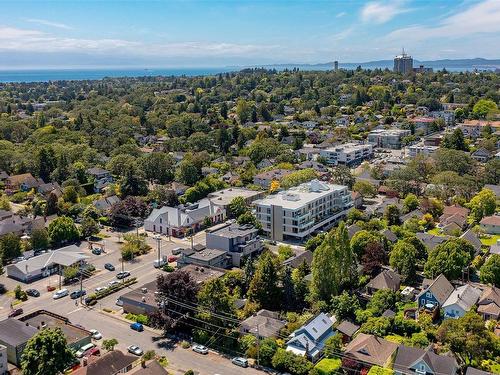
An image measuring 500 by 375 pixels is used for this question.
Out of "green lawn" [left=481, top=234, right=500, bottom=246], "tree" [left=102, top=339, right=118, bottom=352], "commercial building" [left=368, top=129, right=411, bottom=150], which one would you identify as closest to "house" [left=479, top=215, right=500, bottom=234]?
"green lawn" [left=481, top=234, right=500, bottom=246]

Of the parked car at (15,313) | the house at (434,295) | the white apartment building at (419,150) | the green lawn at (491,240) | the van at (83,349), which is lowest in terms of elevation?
the green lawn at (491,240)

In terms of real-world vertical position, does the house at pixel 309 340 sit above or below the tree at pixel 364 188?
below

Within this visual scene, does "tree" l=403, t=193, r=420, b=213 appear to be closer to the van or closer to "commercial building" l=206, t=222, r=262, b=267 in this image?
"commercial building" l=206, t=222, r=262, b=267

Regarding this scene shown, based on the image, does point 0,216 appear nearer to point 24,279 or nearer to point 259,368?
point 24,279

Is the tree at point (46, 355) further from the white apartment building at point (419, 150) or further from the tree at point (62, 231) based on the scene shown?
the white apartment building at point (419, 150)

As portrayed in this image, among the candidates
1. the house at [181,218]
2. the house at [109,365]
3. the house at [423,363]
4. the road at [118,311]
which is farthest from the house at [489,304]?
the house at [181,218]
